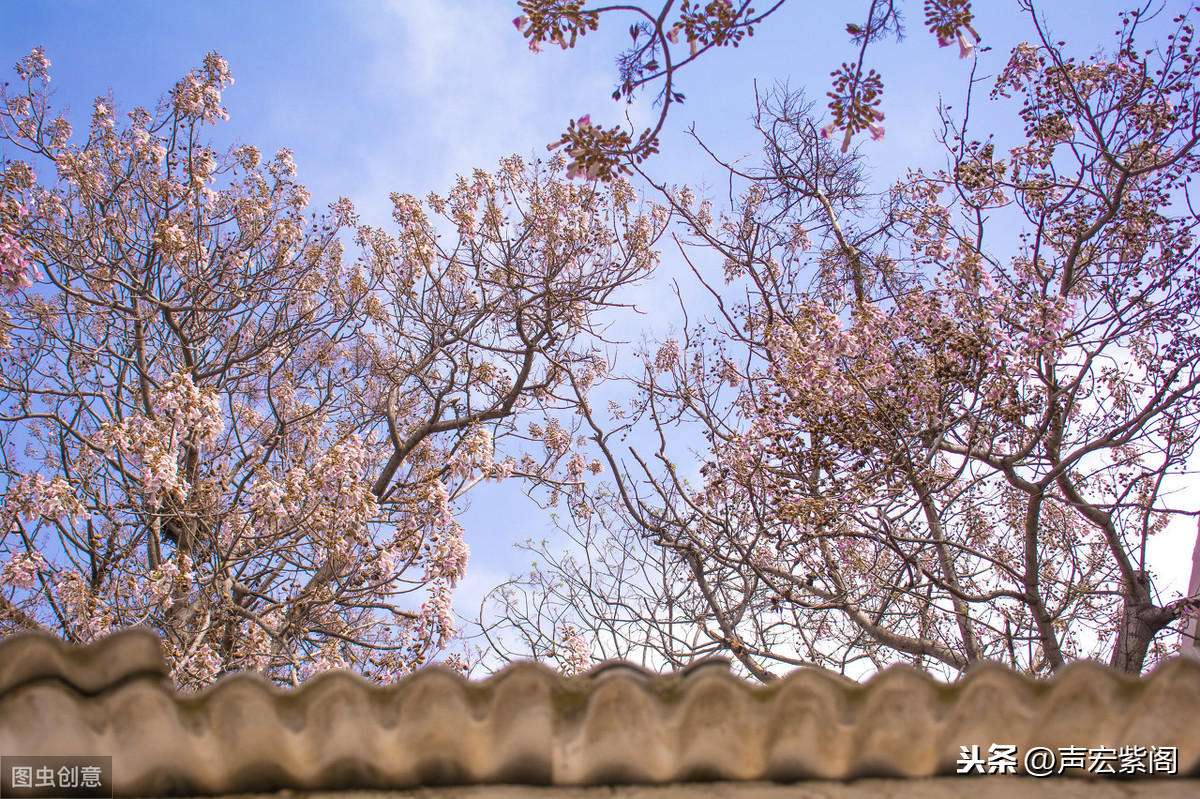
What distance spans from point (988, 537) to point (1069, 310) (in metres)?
3.18

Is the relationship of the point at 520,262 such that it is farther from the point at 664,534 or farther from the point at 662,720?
the point at 662,720

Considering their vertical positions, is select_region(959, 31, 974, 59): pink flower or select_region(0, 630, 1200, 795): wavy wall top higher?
select_region(959, 31, 974, 59): pink flower

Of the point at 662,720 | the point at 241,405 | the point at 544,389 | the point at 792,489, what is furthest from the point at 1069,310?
the point at 241,405

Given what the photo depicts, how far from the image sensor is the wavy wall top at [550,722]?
1.87m

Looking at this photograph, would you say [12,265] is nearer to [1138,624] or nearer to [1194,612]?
[1138,624]

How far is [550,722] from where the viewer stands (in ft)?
6.42

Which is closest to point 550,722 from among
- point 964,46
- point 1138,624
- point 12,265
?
point 964,46

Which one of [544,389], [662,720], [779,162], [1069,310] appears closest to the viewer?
[662,720]

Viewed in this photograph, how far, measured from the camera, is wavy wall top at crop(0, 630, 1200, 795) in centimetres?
187

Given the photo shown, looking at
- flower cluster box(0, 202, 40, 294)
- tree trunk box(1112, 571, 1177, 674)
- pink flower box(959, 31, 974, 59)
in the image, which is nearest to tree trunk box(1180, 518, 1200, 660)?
tree trunk box(1112, 571, 1177, 674)

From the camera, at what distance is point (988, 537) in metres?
7.92

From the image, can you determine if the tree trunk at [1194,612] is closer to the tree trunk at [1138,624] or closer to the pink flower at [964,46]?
the tree trunk at [1138,624]

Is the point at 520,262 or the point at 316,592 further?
the point at 520,262

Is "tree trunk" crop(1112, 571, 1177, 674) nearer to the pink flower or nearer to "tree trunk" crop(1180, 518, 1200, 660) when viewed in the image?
"tree trunk" crop(1180, 518, 1200, 660)
